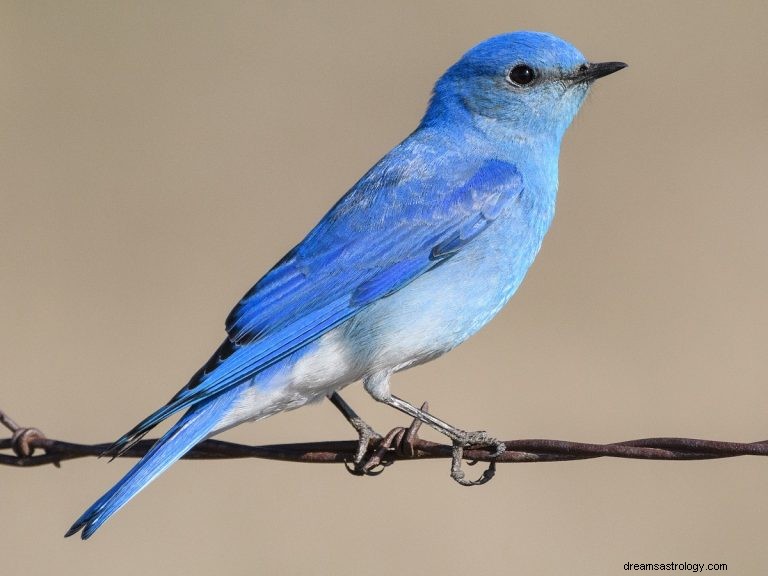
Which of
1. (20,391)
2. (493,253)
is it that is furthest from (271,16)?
(493,253)

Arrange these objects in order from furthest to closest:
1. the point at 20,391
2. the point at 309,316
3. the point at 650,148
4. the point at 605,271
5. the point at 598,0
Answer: the point at 598,0
the point at 650,148
the point at 605,271
the point at 20,391
the point at 309,316

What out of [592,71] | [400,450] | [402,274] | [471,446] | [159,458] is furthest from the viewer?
[592,71]

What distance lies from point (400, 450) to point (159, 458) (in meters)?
0.87

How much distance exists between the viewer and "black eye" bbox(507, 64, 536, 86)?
5461mm

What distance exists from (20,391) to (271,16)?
4493mm

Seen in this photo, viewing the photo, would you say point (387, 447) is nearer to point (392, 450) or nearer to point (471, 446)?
point (392, 450)

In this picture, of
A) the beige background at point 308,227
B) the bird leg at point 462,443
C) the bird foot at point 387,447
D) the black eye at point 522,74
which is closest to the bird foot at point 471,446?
the bird leg at point 462,443

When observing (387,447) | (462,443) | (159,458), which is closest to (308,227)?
(462,443)

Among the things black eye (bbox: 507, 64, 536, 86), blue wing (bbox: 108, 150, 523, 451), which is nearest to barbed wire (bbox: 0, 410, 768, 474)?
blue wing (bbox: 108, 150, 523, 451)

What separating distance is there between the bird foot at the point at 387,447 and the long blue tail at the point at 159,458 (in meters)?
0.55

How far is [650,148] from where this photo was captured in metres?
8.87

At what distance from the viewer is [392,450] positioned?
171 inches

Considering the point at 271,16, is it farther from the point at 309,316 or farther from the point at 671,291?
the point at 309,316

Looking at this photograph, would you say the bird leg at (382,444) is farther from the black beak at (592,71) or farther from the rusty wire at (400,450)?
the black beak at (592,71)
